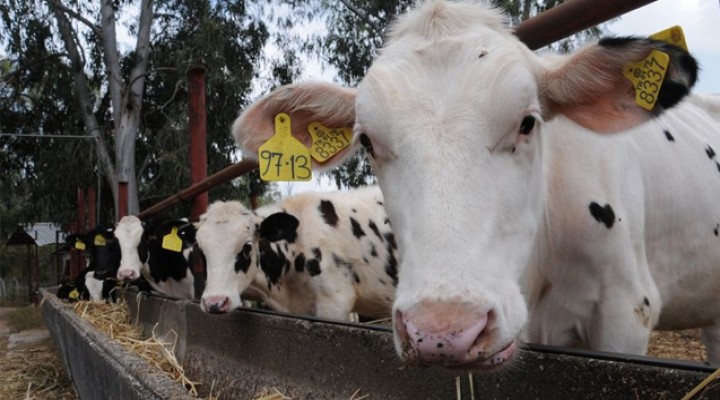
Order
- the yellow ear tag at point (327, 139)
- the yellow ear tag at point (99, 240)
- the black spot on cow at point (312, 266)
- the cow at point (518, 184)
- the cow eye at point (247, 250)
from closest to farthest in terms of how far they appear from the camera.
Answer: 1. the cow at point (518, 184)
2. the yellow ear tag at point (327, 139)
3. the cow eye at point (247, 250)
4. the black spot on cow at point (312, 266)
5. the yellow ear tag at point (99, 240)

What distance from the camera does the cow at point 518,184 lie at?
1.45 metres

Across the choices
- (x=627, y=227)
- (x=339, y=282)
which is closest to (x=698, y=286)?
(x=627, y=227)

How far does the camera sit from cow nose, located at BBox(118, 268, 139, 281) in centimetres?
699

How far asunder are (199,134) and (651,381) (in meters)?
4.01

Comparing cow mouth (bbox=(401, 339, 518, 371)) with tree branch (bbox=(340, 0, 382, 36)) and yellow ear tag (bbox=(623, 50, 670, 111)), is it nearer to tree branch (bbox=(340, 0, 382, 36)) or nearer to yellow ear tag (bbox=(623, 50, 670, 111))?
yellow ear tag (bbox=(623, 50, 670, 111))

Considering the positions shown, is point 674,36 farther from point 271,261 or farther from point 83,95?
point 83,95

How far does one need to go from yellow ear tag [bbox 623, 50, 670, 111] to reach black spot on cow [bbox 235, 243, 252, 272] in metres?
3.56

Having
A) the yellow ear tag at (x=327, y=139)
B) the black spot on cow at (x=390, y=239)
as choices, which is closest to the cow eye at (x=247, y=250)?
the black spot on cow at (x=390, y=239)

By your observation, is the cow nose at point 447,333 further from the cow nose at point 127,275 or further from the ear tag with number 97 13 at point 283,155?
the cow nose at point 127,275

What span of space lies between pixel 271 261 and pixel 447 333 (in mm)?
4197

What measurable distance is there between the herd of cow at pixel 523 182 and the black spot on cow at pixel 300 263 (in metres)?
2.85

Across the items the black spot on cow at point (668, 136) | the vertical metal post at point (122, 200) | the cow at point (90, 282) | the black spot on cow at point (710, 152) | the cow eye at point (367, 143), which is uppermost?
the vertical metal post at point (122, 200)

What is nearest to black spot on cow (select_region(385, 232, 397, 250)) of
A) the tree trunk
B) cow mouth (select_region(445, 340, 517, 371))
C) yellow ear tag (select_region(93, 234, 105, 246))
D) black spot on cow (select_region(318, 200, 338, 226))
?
black spot on cow (select_region(318, 200, 338, 226))

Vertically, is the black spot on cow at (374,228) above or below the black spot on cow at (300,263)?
above
